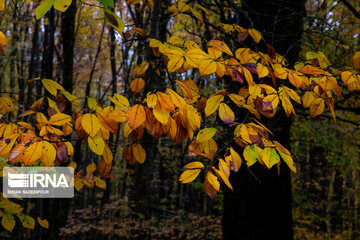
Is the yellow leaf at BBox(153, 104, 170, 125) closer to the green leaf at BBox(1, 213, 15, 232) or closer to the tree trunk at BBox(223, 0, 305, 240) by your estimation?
the green leaf at BBox(1, 213, 15, 232)

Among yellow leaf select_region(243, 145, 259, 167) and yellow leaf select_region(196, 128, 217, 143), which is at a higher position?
yellow leaf select_region(196, 128, 217, 143)

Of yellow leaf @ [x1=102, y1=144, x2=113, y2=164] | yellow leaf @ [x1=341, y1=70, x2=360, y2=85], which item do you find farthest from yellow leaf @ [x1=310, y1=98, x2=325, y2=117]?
yellow leaf @ [x1=102, y1=144, x2=113, y2=164]

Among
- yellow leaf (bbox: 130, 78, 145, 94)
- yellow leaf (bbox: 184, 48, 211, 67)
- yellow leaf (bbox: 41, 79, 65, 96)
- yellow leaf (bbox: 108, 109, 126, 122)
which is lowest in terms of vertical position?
yellow leaf (bbox: 108, 109, 126, 122)

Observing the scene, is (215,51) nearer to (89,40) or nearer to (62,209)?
(62,209)

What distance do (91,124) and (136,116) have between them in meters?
0.24

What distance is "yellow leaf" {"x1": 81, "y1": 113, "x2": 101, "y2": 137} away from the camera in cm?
99

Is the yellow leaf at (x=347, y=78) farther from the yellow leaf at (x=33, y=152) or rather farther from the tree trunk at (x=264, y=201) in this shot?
the yellow leaf at (x=33, y=152)

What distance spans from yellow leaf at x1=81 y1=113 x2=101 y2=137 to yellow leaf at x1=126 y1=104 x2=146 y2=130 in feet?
0.67

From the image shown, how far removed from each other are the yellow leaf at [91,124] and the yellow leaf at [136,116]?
20 centimetres

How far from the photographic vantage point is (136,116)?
0.90 m

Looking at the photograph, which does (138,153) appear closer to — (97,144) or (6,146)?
A: (97,144)

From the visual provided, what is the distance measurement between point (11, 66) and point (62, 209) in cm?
926

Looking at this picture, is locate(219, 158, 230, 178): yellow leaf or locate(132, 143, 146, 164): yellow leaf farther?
locate(132, 143, 146, 164): yellow leaf

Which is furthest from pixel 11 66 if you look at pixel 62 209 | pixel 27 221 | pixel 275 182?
pixel 275 182
